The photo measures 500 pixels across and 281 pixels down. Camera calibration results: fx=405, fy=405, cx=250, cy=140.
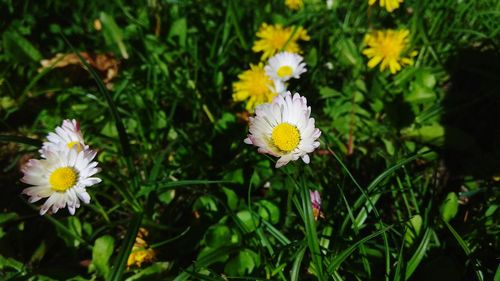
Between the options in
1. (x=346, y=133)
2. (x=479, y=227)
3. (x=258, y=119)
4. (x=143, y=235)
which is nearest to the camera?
(x=258, y=119)

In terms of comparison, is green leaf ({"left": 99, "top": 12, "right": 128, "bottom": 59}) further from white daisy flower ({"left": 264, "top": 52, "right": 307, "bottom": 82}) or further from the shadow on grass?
the shadow on grass

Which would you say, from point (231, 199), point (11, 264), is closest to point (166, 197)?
point (231, 199)

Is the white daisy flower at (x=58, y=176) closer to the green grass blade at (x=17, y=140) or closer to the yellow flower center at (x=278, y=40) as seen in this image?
the green grass blade at (x=17, y=140)

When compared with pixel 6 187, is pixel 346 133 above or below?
above

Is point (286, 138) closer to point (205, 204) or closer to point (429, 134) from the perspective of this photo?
point (205, 204)

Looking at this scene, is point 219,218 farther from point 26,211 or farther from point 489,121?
point 489,121

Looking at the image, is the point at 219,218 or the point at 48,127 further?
the point at 48,127

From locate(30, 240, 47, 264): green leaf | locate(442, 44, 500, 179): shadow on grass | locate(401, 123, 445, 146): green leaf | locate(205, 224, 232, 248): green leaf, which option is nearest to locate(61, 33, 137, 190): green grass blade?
locate(205, 224, 232, 248): green leaf

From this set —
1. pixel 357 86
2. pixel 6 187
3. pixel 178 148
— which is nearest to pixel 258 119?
pixel 178 148
